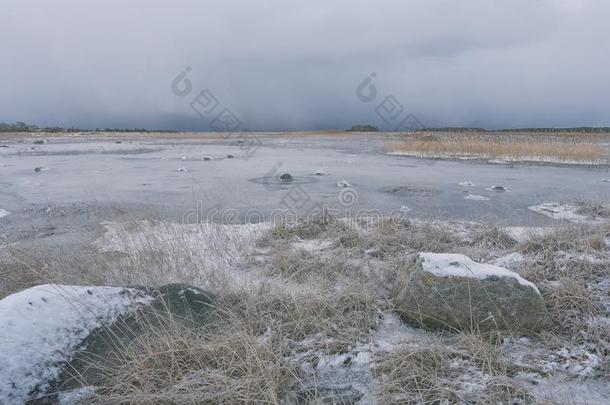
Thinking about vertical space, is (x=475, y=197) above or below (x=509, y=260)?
above

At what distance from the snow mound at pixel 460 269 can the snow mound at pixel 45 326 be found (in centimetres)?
257

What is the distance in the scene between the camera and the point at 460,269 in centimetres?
360

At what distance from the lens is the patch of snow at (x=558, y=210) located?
7906mm

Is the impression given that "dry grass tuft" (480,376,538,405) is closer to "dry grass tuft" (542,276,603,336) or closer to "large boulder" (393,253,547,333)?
"large boulder" (393,253,547,333)

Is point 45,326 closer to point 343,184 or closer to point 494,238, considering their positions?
point 494,238

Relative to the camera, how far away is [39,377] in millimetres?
2621

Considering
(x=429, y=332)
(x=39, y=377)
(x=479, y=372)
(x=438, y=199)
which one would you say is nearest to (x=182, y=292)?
(x=39, y=377)

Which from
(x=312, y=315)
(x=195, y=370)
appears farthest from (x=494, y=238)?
(x=195, y=370)

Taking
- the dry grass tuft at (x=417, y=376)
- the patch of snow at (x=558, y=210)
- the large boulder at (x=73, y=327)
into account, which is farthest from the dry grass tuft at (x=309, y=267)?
the patch of snow at (x=558, y=210)

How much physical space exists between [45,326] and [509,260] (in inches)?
183

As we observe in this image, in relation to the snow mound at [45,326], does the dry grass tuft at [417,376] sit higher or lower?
lower

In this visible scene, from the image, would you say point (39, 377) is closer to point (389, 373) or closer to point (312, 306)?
point (312, 306)

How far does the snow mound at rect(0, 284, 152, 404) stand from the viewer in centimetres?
257

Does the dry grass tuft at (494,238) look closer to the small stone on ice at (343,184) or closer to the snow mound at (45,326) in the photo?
the snow mound at (45,326)
